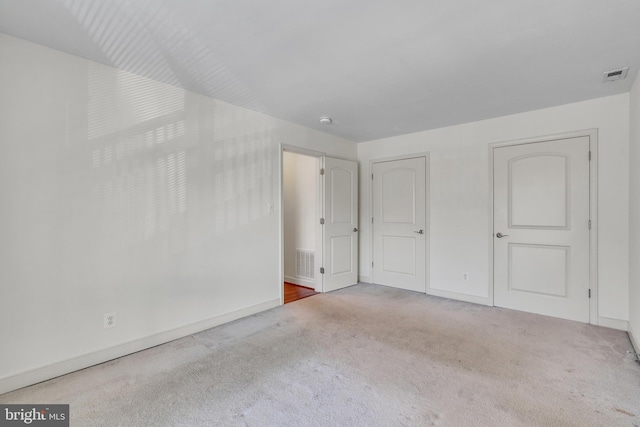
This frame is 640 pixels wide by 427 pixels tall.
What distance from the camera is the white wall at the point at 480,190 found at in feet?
10.1

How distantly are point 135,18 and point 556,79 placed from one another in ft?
10.9

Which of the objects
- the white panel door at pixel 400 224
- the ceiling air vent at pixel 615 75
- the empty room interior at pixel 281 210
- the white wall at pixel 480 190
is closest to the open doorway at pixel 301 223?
the empty room interior at pixel 281 210

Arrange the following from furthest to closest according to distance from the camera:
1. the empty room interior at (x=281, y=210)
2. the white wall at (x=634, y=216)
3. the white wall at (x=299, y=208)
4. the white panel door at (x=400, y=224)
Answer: the white wall at (x=299, y=208)
the white panel door at (x=400, y=224)
the white wall at (x=634, y=216)
the empty room interior at (x=281, y=210)

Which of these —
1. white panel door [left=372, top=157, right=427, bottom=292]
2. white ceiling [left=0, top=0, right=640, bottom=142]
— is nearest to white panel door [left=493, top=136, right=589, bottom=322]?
white ceiling [left=0, top=0, right=640, bottom=142]

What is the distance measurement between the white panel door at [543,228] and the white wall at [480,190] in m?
0.14

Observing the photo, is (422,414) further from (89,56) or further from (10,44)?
(10,44)

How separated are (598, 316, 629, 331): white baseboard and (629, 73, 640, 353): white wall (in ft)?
0.52

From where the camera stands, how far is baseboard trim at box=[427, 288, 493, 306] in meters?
3.91

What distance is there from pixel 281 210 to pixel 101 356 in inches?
88.2

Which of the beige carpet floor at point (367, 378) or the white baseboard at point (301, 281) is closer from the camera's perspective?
the beige carpet floor at point (367, 378)

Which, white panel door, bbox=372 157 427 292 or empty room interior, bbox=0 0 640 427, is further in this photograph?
white panel door, bbox=372 157 427 292

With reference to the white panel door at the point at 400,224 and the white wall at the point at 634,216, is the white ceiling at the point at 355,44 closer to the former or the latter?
the white wall at the point at 634,216

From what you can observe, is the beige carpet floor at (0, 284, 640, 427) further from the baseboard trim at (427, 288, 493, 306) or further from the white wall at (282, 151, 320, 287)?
the white wall at (282, 151, 320, 287)

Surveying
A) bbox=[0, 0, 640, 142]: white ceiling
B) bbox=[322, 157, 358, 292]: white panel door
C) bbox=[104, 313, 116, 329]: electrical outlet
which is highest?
bbox=[0, 0, 640, 142]: white ceiling
